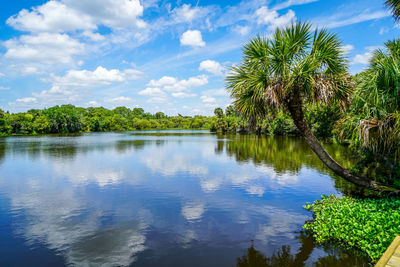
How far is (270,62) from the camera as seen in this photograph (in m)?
9.73

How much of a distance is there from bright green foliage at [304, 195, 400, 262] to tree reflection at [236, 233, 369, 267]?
414 mm

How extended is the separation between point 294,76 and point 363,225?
5.45 m

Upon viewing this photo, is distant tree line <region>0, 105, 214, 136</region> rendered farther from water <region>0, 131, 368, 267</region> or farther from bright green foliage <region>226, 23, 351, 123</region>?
bright green foliage <region>226, 23, 351, 123</region>

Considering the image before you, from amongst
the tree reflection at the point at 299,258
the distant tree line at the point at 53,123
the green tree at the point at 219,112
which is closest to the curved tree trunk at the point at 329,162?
the tree reflection at the point at 299,258

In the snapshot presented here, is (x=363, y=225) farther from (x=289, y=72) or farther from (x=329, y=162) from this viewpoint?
(x=289, y=72)

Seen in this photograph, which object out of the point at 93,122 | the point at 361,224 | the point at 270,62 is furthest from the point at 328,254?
the point at 93,122

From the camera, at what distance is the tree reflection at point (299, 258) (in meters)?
7.00

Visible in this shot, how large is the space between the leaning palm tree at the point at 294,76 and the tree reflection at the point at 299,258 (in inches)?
131

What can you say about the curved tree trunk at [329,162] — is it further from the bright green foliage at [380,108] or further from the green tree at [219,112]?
the green tree at [219,112]

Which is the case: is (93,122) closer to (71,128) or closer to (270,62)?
(71,128)

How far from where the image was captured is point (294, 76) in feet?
29.6

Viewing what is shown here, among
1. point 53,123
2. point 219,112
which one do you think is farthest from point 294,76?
point 219,112

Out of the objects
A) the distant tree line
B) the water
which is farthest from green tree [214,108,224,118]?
the water

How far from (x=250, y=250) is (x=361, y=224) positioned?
144 inches
